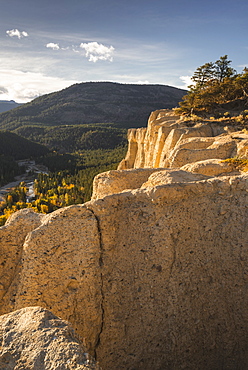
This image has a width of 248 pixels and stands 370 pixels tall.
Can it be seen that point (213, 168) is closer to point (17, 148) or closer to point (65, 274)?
point (65, 274)

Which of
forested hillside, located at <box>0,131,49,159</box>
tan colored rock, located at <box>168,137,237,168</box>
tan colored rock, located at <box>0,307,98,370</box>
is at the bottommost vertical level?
forested hillside, located at <box>0,131,49,159</box>

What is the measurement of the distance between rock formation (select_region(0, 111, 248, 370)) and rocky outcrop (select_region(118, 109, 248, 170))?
6951 millimetres

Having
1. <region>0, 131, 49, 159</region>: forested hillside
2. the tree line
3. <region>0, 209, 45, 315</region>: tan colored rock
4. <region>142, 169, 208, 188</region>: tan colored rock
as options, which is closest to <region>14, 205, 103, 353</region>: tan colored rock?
<region>0, 209, 45, 315</region>: tan colored rock

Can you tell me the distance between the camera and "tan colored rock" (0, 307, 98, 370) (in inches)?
144

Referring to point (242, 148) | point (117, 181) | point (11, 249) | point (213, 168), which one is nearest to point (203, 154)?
point (242, 148)

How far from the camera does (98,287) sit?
6.23 metres

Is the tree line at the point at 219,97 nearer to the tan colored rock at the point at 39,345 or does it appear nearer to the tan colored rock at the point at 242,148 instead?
the tan colored rock at the point at 242,148

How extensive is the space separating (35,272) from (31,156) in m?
115

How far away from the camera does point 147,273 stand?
624 cm

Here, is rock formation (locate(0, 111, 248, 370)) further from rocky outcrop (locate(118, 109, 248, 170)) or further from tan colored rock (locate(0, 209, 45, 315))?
rocky outcrop (locate(118, 109, 248, 170))

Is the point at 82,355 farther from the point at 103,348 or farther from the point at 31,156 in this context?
the point at 31,156

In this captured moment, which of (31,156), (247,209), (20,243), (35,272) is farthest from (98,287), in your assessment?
(31,156)

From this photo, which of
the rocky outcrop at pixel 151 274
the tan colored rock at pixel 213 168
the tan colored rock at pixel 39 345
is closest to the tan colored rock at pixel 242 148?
the tan colored rock at pixel 213 168

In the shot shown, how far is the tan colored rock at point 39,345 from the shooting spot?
3.66 meters
